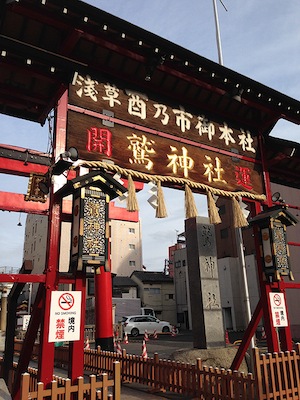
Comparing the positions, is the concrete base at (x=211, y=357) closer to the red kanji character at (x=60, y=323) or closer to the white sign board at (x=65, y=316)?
the white sign board at (x=65, y=316)

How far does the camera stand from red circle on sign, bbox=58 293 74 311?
4959mm

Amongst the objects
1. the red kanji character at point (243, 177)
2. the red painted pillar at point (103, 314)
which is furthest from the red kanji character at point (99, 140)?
the red painted pillar at point (103, 314)

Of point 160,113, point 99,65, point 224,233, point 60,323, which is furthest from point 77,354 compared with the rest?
point 224,233

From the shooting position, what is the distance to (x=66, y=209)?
12.3m

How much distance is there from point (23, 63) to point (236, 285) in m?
28.3

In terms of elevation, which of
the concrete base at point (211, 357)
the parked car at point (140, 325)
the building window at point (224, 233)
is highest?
the building window at point (224, 233)

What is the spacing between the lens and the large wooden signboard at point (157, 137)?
649 cm

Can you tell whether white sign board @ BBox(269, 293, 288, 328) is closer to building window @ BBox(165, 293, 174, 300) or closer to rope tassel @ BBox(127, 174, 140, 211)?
rope tassel @ BBox(127, 174, 140, 211)

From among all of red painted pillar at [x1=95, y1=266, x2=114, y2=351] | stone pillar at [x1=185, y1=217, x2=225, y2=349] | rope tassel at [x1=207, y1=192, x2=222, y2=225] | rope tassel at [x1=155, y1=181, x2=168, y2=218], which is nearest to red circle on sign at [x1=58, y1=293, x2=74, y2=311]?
rope tassel at [x1=155, y1=181, x2=168, y2=218]

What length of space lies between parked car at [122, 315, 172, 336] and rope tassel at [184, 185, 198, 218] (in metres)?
21.2

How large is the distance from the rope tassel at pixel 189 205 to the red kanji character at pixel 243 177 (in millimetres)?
1859

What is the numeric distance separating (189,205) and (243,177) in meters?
2.32

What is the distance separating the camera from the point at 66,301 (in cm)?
501

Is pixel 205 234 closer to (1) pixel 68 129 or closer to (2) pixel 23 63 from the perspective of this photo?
(1) pixel 68 129
